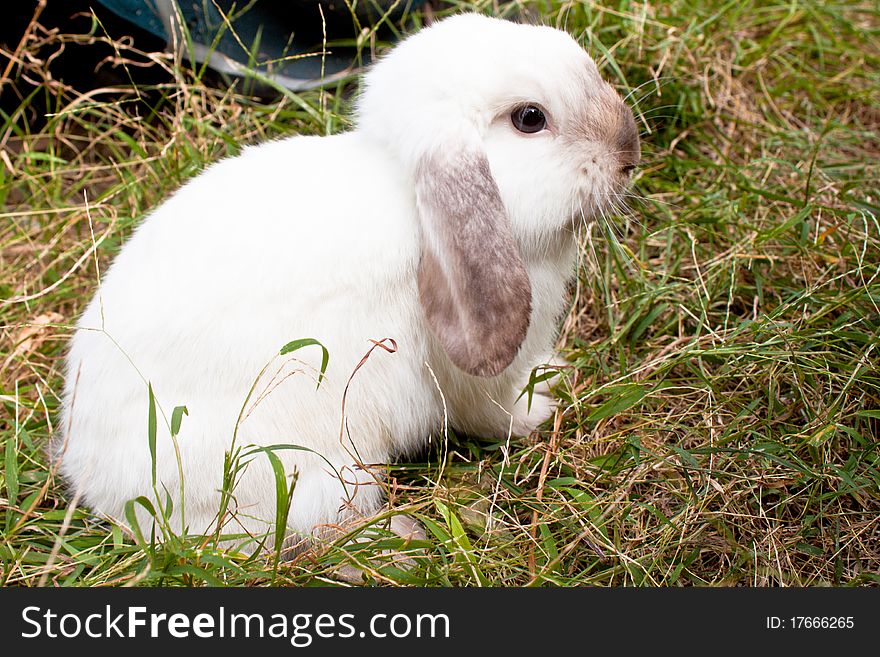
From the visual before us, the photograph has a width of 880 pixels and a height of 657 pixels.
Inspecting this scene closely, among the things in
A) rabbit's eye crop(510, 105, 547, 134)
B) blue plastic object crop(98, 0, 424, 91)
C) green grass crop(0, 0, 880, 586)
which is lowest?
green grass crop(0, 0, 880, 586)

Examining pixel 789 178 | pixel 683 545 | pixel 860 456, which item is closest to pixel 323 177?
pixel 683 545

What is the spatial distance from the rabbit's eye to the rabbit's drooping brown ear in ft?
0.58

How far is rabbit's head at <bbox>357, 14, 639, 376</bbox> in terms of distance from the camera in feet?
7.70

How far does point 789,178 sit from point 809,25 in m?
1.13

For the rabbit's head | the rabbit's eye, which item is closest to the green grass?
the rabbit's head

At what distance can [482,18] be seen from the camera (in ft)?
8.80

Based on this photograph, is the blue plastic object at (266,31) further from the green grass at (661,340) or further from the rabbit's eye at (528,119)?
the rabbit's eye at (528,119)

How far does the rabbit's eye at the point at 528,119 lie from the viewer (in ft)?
8.13

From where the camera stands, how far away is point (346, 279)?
2398 mm

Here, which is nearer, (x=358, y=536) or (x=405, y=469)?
(x=358, y=536)

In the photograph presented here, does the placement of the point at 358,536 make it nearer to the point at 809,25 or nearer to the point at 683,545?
the point at 683,545

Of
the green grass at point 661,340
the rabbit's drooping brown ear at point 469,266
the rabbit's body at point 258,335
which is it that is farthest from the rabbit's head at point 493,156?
the green grass at point 661,340

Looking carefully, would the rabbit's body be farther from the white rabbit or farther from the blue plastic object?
the blue plastic object

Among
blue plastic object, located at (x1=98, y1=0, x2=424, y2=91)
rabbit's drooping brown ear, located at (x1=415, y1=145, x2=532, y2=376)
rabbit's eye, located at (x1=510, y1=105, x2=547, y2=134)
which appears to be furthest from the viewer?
blue plastic object, located at (x1=98, y1=0, x2=424, y2=91)
